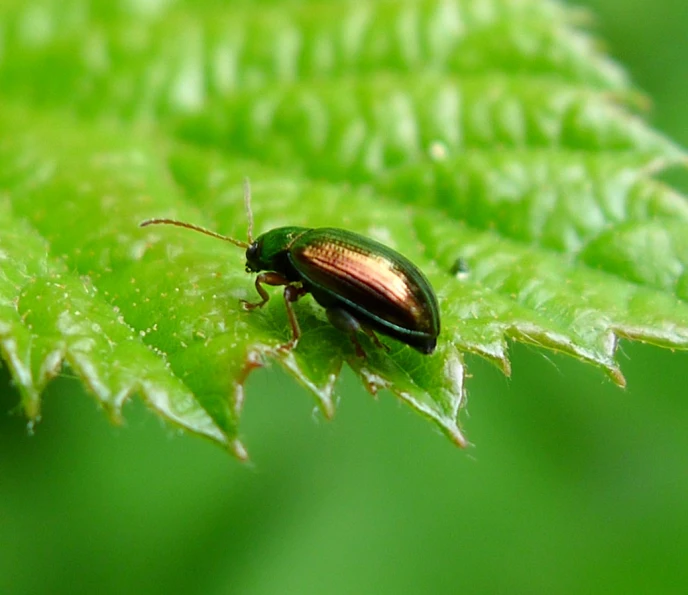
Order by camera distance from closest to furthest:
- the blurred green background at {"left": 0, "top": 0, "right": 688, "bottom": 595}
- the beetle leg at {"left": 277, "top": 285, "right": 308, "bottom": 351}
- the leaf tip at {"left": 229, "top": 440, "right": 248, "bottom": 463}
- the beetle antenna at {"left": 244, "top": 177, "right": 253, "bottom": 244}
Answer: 1. the leaf tip at {"left": 229, "top": 440, "right": 248, "bottom": 463}
2. the beetle leg at {"left": 277, "top": 285, "right": 308, "bottom": 351}
3. the beetle antenna at {"left": 244, "top": 177, "right": 253, "bottom": 244}
4. the blurred green background at {"left": 0, "top": 0, "right": 688, "bottom": 595}

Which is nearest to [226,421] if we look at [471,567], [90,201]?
[90,201]

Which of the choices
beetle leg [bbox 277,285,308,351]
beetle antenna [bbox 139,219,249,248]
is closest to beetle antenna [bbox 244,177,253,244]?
beetle antenna [bbox 139,219,249,248]

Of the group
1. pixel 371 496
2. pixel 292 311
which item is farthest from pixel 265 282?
pixel 371 496

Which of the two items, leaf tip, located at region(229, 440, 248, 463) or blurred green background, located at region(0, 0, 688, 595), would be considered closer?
leaf tip, located at region(229, 440, 248, 463)

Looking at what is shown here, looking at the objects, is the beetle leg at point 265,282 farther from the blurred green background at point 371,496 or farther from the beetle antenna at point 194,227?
the blurred green background at point 371,496

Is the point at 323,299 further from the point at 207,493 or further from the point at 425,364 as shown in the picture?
the point at 207,493

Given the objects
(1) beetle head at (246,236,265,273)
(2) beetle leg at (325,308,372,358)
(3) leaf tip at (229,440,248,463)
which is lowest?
(3) leaf tip at (229,440,248,463)

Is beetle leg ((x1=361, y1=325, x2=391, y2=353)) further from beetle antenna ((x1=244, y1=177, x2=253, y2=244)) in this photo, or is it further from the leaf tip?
beetle antenna ((x1=244, y1=177, x2=253, y2=244))
